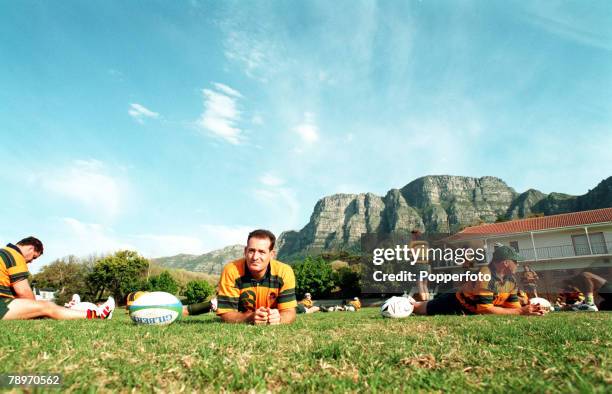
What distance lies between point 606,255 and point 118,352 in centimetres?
5001

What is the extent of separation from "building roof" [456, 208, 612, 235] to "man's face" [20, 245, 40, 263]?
160 feet

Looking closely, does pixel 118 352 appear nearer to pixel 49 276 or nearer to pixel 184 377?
pixel 184 377

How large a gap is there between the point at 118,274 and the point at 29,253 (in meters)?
48.9

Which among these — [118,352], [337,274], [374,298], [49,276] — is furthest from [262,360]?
[49,276]

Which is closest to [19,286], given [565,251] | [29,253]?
[29,253]

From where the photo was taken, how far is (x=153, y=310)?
6316mm

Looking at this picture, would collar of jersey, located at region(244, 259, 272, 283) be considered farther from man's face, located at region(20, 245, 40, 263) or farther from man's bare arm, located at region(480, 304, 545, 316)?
man's face, located at region(20, 245, 40, 263)

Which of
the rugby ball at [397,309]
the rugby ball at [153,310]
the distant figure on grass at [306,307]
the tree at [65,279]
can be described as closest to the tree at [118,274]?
the tree at [65,279]

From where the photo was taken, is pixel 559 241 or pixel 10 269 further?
pixel 559 241

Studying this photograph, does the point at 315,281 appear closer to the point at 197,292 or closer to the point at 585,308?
the point at 197,292

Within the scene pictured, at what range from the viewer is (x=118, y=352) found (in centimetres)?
279

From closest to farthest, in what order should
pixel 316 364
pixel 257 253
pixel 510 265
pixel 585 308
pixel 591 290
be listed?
pixel 316 364
pixel 257 253
pixel 510 265
pixel 585 308
pixel 591 290

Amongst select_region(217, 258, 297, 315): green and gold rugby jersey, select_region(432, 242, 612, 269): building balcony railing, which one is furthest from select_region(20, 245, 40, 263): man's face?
select_region(432, 242, 612, 269): building balcony railing

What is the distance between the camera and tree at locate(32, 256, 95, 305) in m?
52.1
